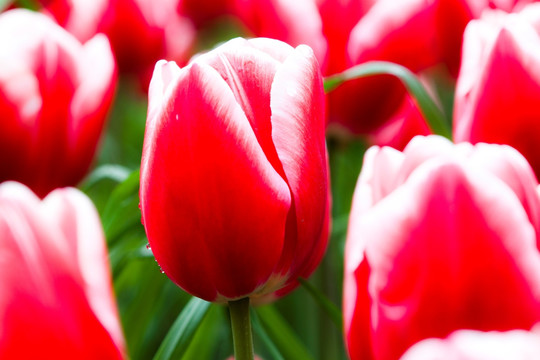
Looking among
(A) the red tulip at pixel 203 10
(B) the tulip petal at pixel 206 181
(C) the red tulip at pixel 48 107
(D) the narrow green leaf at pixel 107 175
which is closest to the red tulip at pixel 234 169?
(B) the tulip petal at pixel 206 181

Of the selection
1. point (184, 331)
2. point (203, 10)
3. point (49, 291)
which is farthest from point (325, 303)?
point (203, 10)

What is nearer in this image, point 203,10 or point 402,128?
point 402,128

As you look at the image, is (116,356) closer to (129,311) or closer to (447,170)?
(447,170)

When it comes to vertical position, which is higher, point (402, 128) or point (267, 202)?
point (267, 202)

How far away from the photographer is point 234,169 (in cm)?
Result: 31

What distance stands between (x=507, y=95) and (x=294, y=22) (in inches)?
7.8

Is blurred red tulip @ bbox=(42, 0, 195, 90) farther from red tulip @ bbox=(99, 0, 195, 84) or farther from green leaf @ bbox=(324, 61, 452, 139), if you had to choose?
green leaf @ bbox=(324, 61, 452, 139)

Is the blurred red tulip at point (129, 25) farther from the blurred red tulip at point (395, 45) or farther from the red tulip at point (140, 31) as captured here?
the blurred red tulip at point (395, 45)

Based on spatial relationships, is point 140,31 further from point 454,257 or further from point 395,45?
point 454,257

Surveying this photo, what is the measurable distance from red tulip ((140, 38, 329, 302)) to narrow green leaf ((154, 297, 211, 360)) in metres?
0.05

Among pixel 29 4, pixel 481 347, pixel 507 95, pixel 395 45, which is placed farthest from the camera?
pixel 29 4

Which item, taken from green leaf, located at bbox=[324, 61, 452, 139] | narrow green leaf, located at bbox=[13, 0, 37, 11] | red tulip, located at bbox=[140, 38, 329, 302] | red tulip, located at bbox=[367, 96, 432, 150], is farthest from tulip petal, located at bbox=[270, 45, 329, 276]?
narrow green leaf, located at bbox=[13, 0, 37, 11]

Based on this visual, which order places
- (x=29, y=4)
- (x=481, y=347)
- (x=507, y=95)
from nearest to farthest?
(x=481, y=347)
(x=507, y=95)
(x=29, y=4)

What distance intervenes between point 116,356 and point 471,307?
0.11 meters
